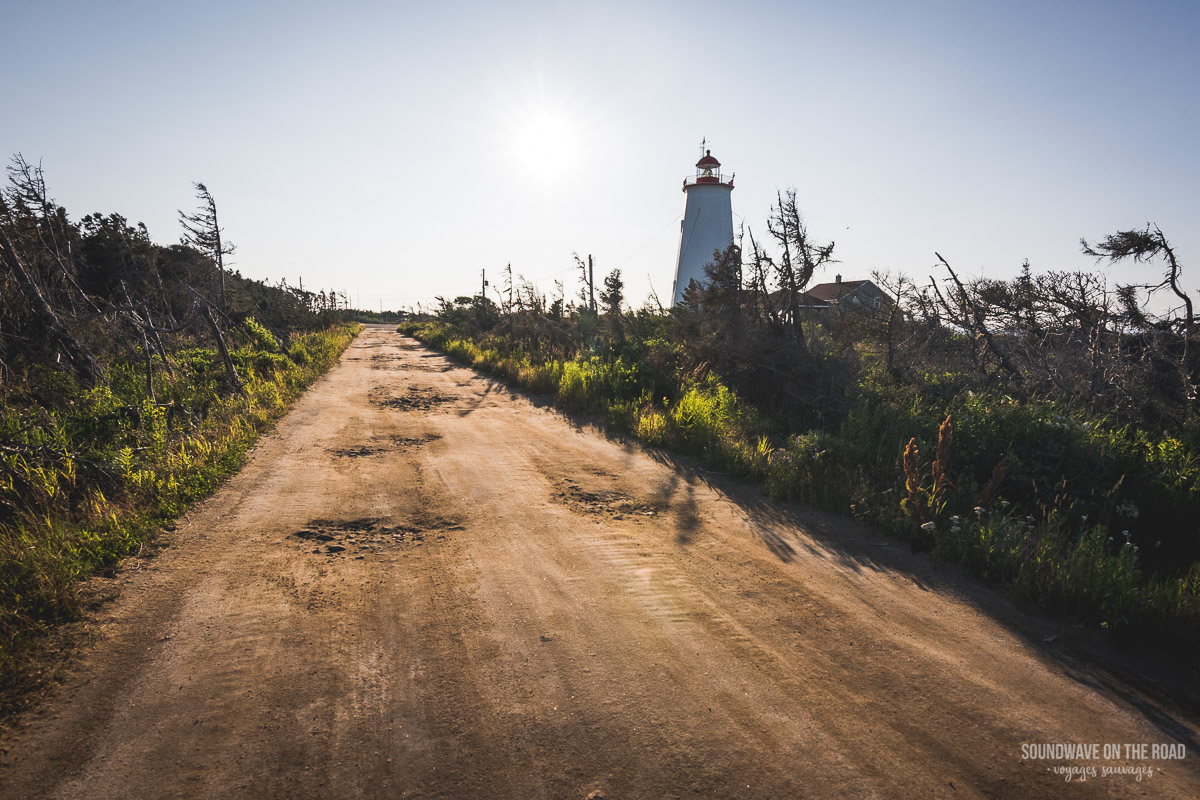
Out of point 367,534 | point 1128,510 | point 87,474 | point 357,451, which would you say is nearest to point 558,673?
point 367,534

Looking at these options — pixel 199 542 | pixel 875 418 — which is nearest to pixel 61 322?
pixel 199 542

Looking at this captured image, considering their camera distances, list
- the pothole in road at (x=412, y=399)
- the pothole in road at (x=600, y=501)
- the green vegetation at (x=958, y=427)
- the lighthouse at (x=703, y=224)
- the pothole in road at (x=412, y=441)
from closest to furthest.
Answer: the green vegetation at (x=958, y=427), the pothole in road at (x=600, y=501), the pothole in road at (x=412, y=441), the pothole in road at (x=412, y=399), the lighthouse at (x=703, y=224)

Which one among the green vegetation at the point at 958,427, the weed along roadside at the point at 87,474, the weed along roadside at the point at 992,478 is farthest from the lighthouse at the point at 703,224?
the weed along roadside at the point at 87,474

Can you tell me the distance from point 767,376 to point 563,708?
7181mm

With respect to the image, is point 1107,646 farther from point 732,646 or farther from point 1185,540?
point 1185,540

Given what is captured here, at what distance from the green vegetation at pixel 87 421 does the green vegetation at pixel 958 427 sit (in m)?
5.59

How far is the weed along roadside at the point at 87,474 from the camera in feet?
9.91

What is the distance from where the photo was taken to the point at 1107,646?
300cm

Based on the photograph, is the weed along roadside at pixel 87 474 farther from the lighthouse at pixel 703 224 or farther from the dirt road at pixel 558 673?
the lighthouse at pixel 703 224

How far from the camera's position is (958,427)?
605 centimetres

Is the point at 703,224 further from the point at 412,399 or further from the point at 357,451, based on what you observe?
the point at 357,451

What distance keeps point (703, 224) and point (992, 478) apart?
22123 millimetres

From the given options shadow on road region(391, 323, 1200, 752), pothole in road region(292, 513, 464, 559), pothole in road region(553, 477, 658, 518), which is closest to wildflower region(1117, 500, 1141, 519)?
shadow on road region(391, 323, 1200, 752)

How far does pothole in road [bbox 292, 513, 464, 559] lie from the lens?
159 inches
